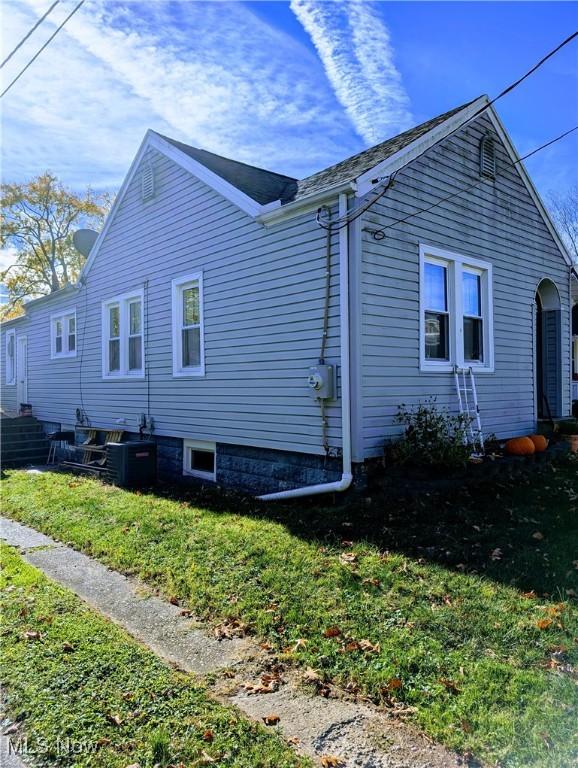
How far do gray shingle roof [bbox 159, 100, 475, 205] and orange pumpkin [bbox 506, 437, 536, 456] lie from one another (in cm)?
480

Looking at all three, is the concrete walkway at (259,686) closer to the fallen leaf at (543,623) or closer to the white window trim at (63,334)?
the fallen leaf at (543,623)

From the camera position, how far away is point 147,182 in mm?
10516

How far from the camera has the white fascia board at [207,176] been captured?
7754mm

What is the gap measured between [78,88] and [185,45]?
144 cm

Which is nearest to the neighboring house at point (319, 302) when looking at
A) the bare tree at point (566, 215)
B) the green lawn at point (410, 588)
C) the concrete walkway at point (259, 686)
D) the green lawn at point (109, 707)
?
the green lawn at point (410, 588)

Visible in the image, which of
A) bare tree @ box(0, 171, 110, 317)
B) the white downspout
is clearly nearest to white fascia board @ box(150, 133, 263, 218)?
the white downspout

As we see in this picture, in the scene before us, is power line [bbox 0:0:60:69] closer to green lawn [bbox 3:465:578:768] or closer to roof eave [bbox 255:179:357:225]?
roof eave [bbox 255:179:357:225]

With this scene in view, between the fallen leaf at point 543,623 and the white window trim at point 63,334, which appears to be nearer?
the fallen leaf at point 543,623

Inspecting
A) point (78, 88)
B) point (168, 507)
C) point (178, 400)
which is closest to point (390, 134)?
point (78, 88)

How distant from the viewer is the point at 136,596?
450cm

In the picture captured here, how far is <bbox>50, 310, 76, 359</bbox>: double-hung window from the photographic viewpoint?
1386 centimetres

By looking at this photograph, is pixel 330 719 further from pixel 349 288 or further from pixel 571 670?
pixel 349 288

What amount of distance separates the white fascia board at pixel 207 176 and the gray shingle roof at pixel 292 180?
110 mm

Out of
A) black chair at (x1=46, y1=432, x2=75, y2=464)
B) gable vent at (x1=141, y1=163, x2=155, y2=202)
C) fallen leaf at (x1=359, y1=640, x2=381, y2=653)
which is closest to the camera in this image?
fallen leaf at (x1=359, y1=640, x2=381, y2=653)
